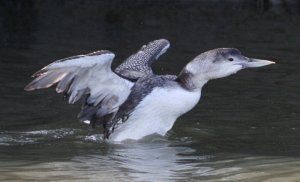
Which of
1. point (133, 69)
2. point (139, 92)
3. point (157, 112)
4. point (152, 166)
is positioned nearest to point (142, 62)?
point (133, 69)

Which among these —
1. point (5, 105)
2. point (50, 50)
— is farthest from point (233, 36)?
point (5, 105)

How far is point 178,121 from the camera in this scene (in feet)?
34.1

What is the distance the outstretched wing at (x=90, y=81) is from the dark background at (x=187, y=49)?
1037mm

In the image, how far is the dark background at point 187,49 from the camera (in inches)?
387

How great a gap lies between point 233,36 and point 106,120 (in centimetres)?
1009

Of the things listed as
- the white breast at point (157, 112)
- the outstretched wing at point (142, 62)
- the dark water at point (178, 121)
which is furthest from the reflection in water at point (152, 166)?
the outstretched wing at point (142, 62)

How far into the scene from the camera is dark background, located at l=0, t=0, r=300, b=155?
984cm

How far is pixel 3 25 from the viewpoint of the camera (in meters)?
20.0

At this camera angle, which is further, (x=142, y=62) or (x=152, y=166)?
(x=142, y=62)

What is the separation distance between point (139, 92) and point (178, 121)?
5.52 ft

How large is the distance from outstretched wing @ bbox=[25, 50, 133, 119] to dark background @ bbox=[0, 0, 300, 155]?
104 centimetres

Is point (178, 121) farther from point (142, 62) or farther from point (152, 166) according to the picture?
point (152, 166)

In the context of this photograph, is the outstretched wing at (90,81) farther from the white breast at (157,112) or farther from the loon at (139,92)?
the white breast at (157,112)

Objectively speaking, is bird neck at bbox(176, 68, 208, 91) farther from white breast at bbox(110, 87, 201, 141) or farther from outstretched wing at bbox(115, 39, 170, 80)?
outstretched wing at bbox(115, 39, 170, 80)
